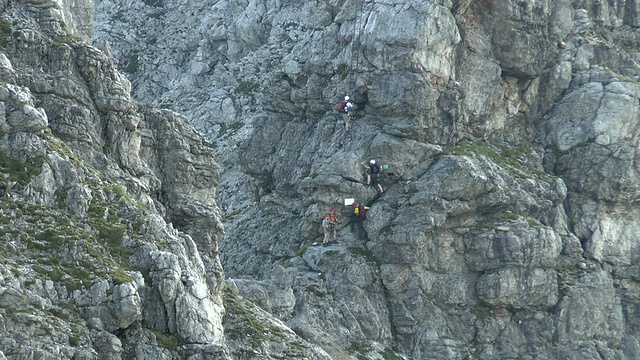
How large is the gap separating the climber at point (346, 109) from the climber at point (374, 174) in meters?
4.31

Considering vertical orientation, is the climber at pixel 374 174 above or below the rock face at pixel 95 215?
above

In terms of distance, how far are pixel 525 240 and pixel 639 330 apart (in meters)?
13.6

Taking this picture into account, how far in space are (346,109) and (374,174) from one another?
630 centimetres

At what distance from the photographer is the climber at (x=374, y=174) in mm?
125125

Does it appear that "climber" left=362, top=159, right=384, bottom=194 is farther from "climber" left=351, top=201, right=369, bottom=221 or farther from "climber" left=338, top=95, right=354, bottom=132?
"climber" left=338, top=95, right=354, bottom=132

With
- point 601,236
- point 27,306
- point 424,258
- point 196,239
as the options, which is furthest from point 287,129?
point 27,306

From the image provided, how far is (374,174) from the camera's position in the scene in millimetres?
125500

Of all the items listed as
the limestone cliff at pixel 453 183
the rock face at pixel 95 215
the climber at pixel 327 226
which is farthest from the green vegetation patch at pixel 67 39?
the climber at pixel 327 226

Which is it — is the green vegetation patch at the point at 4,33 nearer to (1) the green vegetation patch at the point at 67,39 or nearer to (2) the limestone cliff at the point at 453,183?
(1) the green vegetation patch at the point at 67,39

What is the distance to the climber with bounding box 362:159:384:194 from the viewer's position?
411ft

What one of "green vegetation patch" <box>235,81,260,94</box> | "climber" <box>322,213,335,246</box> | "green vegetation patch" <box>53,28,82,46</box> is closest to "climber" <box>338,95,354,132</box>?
"climber" <box>322,213,335,246</box>

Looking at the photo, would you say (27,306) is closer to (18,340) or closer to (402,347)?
(18,340)

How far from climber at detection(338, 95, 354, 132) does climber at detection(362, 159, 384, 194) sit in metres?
4.31

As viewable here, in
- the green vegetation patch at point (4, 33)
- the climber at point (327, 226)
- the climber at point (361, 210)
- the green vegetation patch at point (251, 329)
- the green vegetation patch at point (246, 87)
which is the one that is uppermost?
the green vegetation patch at point (246, 87)
